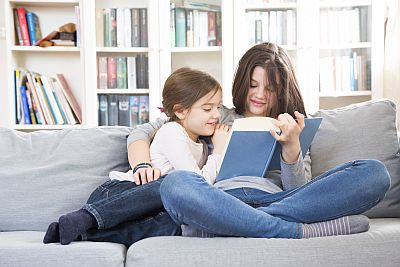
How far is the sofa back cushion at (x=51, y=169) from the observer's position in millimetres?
1920

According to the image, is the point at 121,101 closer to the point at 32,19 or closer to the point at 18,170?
the point at 32,19

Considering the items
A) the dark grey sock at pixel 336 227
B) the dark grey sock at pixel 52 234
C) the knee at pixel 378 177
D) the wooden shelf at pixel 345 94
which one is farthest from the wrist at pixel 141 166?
the wooden shelf at pixel 345 94

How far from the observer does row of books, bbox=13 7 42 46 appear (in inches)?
144

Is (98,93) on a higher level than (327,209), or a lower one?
higher

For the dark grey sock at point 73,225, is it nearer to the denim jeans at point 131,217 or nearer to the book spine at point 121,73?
the denim jeans at point 131,217

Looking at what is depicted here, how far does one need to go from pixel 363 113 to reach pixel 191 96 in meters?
0.55

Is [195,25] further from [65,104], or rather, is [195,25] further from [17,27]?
[17,27]

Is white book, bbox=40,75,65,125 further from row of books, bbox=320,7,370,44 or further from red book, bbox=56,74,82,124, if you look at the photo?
row of books, bbox=320,7,370,44

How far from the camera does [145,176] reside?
1.82m

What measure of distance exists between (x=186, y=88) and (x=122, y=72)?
1.72 m

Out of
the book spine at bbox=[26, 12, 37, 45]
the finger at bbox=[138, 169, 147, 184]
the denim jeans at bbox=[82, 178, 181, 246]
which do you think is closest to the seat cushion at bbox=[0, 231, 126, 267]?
the denim jeans at bbox=[82, 178, 181, 246]

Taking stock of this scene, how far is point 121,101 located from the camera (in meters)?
3.64

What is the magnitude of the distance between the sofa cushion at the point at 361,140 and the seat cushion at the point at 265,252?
486 millimetres

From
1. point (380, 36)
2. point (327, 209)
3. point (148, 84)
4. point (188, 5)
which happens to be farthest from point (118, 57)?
point (327, 209)
